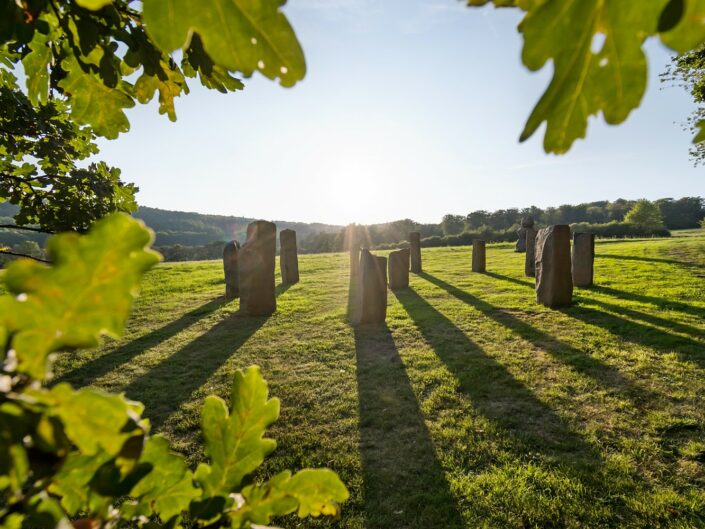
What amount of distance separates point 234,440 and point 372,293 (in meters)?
8.82

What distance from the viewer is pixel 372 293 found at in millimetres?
9445

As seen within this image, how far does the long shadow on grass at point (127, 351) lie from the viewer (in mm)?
6703

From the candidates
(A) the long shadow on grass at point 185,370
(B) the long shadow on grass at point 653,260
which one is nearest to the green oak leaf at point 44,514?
(A) the long shadow on grass at point 185,370

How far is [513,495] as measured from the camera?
11.6ft

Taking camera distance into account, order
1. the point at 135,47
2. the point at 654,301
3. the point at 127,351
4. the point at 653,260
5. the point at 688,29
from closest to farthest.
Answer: the point at 688,29 < the point at 135,47 < the point at 127,351 < the point at 654,301 < the point at 653,260

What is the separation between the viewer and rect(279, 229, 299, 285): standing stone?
51.9 ft

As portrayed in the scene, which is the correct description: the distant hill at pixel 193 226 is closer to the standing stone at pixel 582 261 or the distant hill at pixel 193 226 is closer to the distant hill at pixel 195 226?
the distant hill at pixel 195 226

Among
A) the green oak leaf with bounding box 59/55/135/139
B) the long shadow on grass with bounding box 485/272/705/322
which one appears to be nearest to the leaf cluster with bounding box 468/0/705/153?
the green oak leaf with bounding box 59/55/135/139

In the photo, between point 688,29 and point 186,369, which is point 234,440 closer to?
point 688,29

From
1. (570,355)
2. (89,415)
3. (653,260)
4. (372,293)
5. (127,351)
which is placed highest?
(89,415)

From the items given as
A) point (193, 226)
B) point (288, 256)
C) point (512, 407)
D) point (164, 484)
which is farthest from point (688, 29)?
point (193, 226)

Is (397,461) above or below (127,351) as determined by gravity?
below

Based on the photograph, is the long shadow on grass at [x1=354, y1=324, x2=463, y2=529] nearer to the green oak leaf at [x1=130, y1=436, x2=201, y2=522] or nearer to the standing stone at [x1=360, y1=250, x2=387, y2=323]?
the standing stone at [x1=360, y1=250, x2=387, y2=323]

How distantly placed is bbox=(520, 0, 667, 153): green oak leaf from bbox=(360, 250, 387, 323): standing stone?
28.8 feet
